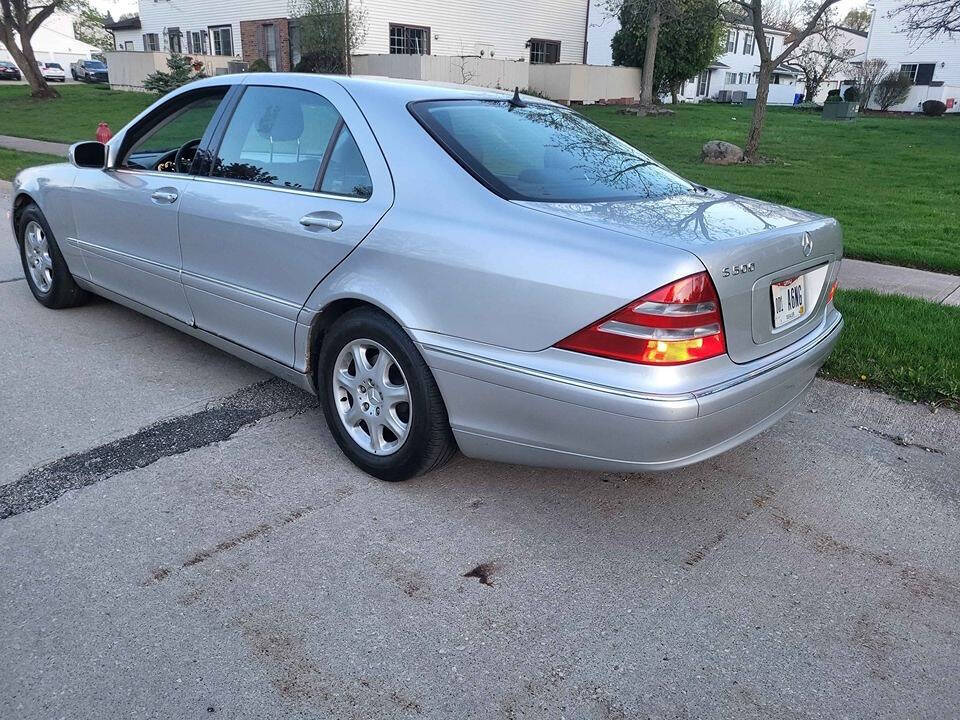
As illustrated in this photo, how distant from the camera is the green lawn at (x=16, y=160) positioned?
12.0 m

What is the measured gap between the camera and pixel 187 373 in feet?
14.8

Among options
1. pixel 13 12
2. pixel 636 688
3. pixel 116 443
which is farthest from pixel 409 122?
pixel 13 12

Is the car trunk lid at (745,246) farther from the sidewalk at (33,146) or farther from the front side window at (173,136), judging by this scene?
the sidewalk at (33,146)

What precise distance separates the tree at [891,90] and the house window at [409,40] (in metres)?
20.2

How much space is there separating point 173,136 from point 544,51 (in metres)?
35.7

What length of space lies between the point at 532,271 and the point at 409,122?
1.01 meters

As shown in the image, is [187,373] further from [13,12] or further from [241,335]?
[13,12]

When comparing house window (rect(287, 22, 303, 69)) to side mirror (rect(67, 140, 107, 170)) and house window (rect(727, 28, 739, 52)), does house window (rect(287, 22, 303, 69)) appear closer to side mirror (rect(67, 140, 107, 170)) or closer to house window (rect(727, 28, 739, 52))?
side mirror (rect(67, 140, 107, 170))

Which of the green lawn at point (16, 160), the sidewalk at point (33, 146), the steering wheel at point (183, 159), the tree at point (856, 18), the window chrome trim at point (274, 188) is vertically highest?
the tree at point (856, 18)

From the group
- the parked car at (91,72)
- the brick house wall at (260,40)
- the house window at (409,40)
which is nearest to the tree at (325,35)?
the brick house wall at (260,40)

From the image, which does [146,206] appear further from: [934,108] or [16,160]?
[934,108]

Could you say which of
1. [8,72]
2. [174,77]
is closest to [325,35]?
A: [174,77]

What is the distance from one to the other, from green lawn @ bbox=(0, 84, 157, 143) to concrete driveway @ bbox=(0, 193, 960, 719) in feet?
51.5

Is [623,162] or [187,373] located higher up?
[623,162]
